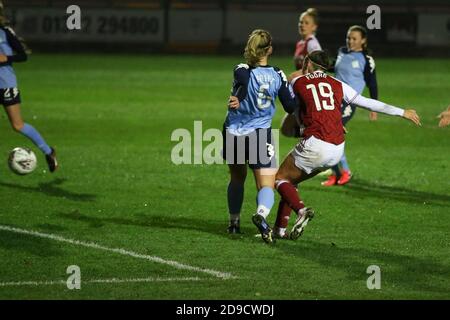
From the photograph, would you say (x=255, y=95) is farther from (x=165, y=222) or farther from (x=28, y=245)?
(x=28, y=245)

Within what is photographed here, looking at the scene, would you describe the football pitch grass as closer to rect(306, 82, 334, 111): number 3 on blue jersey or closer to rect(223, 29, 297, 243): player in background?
rect(223, 29, 297, 243): player in background

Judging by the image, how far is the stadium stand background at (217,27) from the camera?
3719 centimetres

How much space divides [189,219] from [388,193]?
10.5 feet

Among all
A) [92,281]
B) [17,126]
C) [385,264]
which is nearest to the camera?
[92,281]

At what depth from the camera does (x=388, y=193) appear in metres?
13.8

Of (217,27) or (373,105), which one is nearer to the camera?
(373,105)

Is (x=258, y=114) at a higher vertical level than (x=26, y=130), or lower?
higher

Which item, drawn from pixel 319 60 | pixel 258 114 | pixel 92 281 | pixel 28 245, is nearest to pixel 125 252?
pixel 28 245

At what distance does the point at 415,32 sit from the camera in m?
37.9

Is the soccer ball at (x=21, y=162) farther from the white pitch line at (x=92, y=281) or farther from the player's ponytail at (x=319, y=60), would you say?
the white pitch line at (x=92, y=281)

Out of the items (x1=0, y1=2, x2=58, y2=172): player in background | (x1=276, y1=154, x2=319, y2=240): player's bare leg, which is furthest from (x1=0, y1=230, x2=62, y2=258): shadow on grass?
(x1=0, y1=2, x2=58, y2=172): player in background

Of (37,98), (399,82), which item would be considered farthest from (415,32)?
(37,98)

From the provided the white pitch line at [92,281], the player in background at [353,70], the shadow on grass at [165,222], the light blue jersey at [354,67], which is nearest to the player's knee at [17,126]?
the shadow on grass at [165,222]
